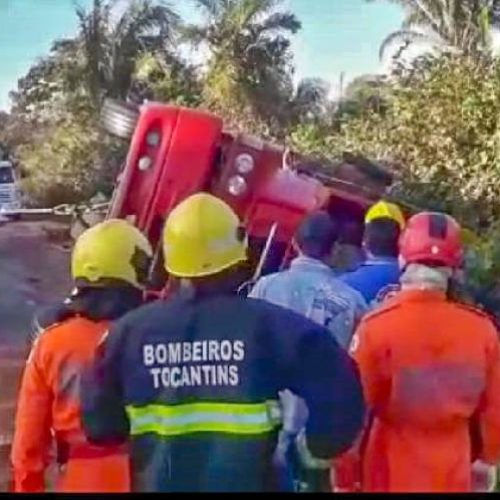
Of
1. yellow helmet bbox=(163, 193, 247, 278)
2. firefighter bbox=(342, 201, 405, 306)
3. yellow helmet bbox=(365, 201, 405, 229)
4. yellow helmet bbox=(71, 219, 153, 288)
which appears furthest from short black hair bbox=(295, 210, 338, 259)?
yellow helmet bbox=(163, 193, 247, 278)

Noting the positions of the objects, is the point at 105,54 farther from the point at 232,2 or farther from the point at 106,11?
the point at 232,2

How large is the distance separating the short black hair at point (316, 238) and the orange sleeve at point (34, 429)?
3.41 ft

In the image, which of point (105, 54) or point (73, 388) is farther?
point (105, 54)

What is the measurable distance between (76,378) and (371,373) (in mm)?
645

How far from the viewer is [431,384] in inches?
126

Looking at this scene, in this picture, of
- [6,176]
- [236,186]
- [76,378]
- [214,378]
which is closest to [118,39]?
[6,176]

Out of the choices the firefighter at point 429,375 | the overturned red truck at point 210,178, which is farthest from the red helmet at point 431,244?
the overturned red truck at point 210,178

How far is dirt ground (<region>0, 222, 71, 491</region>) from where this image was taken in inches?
184

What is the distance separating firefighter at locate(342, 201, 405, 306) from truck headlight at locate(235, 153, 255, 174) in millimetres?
500

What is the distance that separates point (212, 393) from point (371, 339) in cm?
65

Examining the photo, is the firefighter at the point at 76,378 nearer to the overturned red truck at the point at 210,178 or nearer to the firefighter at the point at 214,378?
the firefighter at the point at 214,378

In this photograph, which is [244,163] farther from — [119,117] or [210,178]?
[119,117]

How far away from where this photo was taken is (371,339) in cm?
325

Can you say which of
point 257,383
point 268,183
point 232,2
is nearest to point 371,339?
point 257,383
